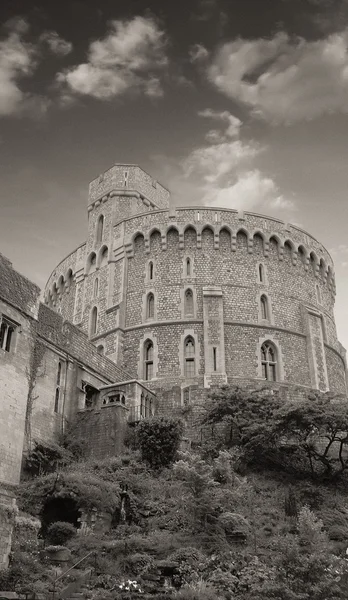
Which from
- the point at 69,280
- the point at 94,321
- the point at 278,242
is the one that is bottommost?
the point at 94,321

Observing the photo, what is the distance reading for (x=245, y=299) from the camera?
123 ft

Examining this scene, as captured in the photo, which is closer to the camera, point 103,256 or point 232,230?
point 232,230

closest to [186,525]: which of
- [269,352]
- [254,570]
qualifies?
[254,570]

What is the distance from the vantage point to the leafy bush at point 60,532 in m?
17.6

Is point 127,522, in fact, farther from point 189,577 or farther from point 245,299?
point 245,299

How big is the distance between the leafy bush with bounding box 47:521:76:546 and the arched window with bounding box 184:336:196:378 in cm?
1735

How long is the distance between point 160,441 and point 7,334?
7.36 metres

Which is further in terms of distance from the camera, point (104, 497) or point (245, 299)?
point (245, 299)

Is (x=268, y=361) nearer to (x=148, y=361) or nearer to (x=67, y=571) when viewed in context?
(x=148, y=361)

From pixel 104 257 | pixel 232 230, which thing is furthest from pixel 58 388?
pixel 232 230

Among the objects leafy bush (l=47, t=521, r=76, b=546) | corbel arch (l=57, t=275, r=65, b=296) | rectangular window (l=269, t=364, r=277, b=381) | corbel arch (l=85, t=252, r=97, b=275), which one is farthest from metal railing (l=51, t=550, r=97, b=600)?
corbel arch (l=57, t=275, r=65, b=296)

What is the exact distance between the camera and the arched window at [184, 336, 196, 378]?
34781 mm

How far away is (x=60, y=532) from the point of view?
698 inches

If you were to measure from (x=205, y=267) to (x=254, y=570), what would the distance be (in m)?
24.6
